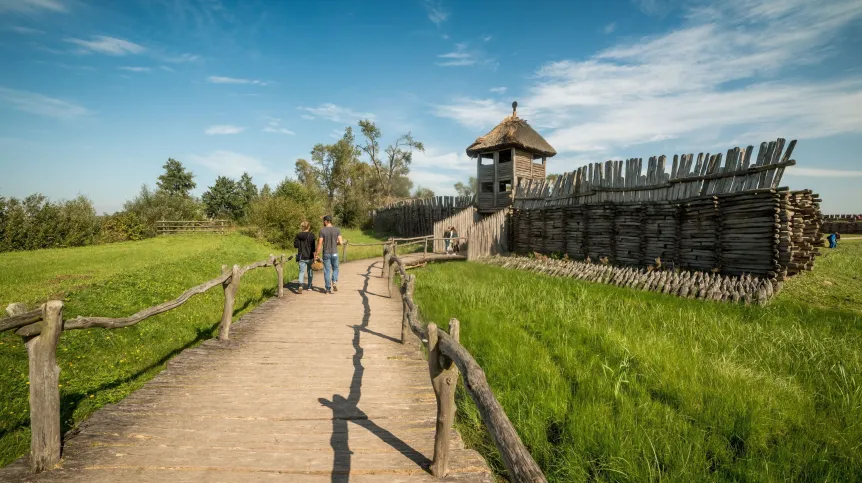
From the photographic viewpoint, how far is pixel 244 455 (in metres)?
3.18

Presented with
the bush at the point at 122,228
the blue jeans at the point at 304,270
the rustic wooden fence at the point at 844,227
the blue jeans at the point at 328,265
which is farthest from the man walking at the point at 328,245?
the rustic wooden fence at the point at 844,227

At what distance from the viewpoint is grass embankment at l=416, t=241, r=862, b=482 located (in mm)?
3281

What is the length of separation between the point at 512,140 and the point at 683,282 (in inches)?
602

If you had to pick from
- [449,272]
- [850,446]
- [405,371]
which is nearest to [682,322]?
[850,446]

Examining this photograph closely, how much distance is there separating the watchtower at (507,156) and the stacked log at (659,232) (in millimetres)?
10108

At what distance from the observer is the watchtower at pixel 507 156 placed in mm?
23516

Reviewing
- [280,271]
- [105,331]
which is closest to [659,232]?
[280,271]

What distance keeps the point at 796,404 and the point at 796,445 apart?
2.95 feet

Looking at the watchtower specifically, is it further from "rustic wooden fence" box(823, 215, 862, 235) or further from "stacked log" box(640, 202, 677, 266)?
"rustic wooden fence" box(823, 215, 862, 235)

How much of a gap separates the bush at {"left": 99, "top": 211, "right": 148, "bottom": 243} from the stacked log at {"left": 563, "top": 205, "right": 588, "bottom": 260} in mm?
36306

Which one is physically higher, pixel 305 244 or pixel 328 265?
pixel 305 244

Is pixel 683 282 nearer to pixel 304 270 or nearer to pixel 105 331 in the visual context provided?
pixel 304 270

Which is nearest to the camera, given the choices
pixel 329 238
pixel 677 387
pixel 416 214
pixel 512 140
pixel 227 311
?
pixel 677 387

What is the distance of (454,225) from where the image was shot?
21.0 meters
